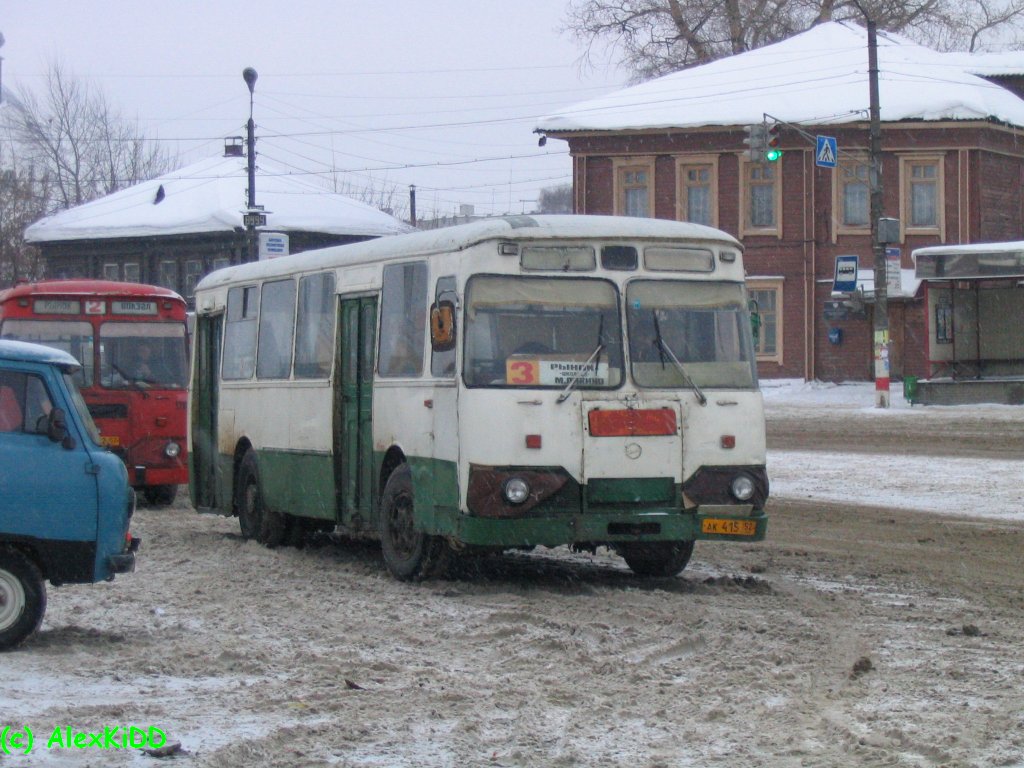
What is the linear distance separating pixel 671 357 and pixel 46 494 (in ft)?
14.7

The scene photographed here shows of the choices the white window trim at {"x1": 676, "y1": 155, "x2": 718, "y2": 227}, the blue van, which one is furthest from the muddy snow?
the white window trim at {"x1": 676, "y1": 155, "x2": 718, "y2": 227}

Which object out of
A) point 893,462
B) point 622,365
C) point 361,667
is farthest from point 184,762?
point 893,462

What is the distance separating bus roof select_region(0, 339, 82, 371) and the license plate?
175 inches

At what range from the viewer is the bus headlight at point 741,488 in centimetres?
1197

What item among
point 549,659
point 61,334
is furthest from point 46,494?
point 61,334

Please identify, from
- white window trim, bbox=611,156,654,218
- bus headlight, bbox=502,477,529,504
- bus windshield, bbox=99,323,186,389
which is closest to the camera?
bus headlight, bbox=502,477,529,504

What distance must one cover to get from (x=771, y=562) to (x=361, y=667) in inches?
229

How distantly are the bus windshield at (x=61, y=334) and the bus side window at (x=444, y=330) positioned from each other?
923 centimetres

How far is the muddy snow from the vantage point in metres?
7.25

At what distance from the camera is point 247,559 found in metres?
14.5

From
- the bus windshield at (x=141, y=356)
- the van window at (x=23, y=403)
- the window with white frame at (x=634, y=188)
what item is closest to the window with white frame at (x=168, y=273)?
the window with white frame at (x=634, y=188)

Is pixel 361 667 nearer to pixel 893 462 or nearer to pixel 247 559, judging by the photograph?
→ pixel 247 559

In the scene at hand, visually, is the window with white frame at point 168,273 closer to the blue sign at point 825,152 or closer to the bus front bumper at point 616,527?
the blue sign at point 825,152

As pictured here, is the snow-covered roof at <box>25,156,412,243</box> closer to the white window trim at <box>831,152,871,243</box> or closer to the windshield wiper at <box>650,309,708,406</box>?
the white window trim at <box>831,152,871,243</box>
